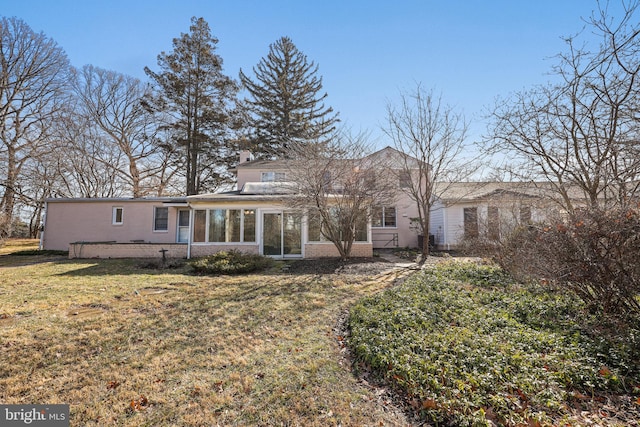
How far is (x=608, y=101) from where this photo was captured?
19.9ft

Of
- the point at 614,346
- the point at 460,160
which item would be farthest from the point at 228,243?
the point at 614,346

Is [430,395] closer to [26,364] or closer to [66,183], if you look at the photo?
[26,364]

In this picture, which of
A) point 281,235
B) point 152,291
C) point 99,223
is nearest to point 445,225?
point 281,235

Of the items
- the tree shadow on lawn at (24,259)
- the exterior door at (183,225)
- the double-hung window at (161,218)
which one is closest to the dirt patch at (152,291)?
the tree shadow on lawn at (24,259)

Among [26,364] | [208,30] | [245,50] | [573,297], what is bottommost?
[26,364]

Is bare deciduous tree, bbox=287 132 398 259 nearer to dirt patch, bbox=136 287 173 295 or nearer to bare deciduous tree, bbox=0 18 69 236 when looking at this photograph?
dirt patch, bbox=136 287 173 295

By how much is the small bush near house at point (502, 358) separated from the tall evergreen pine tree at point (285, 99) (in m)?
23.4

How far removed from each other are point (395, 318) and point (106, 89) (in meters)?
29.9

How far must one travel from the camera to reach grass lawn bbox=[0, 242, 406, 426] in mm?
2770

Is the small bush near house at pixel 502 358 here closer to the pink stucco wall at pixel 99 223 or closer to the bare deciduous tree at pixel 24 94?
the pink stucco wall at pixel 99 223

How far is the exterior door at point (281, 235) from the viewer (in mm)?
13383

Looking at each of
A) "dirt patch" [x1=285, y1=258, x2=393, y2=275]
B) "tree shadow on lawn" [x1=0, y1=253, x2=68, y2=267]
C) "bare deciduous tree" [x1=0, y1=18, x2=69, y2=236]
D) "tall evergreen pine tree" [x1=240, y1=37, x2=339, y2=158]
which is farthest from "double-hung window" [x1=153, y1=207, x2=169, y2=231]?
"tall evergreen pine tree" [x1=240, y1=37, x2=339, y2=158]

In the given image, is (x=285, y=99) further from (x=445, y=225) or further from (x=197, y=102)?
(x=445, y=225)

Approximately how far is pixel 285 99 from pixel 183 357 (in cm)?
2709
